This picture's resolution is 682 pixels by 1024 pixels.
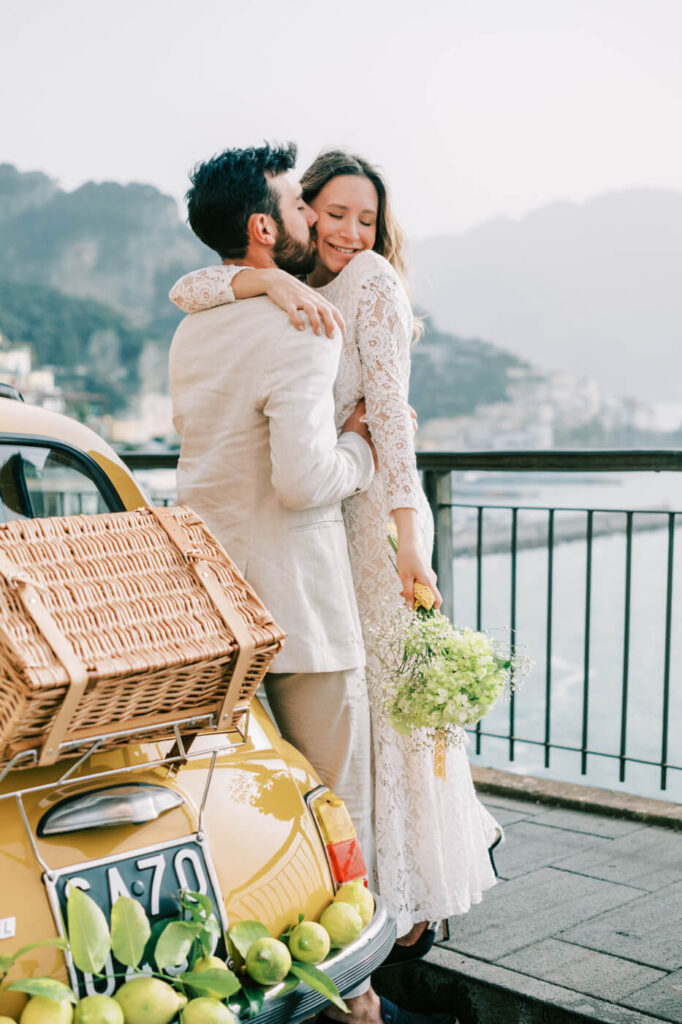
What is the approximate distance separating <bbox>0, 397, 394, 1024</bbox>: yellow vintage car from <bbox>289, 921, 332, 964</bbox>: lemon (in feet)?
0.11

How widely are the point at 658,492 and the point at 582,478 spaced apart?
334 mm

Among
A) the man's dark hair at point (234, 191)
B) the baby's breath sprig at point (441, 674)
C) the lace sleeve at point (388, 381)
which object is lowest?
the baby's breath sprig at point (441, 674)

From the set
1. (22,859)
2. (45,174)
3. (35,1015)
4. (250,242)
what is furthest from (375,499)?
(45,174)

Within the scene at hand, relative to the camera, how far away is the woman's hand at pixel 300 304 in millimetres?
2178

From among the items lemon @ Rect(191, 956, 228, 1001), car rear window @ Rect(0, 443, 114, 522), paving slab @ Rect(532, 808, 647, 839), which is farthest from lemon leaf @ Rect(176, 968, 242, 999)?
paving slab @ Rect(532, 808, 647, 839)

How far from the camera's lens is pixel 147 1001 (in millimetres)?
1540

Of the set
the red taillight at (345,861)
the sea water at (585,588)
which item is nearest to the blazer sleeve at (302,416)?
the red taillight at (345,861)

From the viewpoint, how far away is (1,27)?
50.3 m

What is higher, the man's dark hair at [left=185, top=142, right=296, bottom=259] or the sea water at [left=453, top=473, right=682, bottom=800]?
the man's dark hair at [left=185, top=142, right=296, bottom=259]

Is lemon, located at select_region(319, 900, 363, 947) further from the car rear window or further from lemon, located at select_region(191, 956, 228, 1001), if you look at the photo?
the car rear window

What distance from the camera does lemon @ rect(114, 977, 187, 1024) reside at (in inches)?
60.4

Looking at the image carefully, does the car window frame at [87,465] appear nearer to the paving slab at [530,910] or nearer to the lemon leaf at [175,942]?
the lemon leaf at [175,942]

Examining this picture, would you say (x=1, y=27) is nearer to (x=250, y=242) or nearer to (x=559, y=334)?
(x=559, y=334)

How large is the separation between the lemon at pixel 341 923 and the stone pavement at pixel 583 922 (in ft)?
2.77
